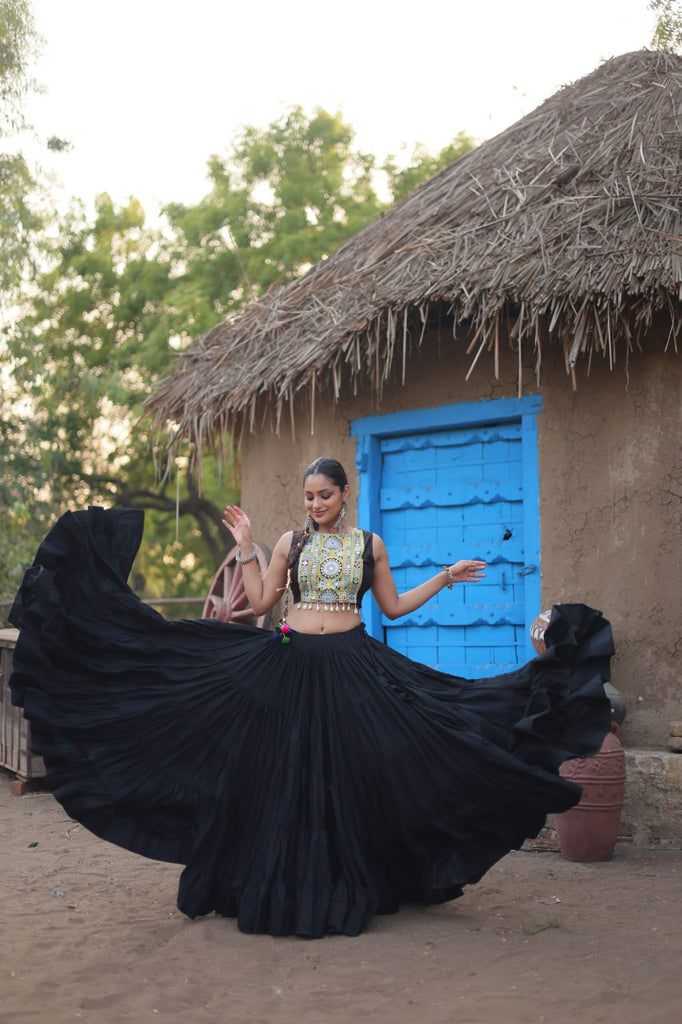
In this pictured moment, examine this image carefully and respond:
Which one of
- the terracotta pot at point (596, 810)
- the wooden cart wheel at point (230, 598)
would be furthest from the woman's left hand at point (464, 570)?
the wooden cart wheel at point (230, 598)

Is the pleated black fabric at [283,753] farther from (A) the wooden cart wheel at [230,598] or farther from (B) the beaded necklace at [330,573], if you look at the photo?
(A) the wooden cart wheel at [230,598]

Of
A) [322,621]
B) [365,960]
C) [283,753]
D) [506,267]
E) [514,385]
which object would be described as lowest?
[365,960]

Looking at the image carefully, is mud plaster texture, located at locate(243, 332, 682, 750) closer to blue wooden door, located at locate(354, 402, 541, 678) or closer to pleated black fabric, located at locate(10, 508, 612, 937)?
blue wooden door, located at locate(354, 402, 541, 678)

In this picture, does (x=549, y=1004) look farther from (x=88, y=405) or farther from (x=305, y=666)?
(x=88, y=405)

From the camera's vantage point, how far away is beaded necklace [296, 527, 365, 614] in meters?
4.16

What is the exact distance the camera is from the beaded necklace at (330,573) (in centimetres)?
416

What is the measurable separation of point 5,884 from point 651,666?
3.46 meters

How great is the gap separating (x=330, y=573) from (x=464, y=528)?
2612mm

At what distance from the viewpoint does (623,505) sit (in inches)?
230

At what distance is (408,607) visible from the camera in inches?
167

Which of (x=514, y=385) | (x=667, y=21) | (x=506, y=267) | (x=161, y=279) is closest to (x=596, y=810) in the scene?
(x=514, y=385)

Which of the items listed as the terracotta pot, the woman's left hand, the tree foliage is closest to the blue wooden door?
the terracotta pot

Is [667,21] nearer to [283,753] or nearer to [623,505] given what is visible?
[623,505]

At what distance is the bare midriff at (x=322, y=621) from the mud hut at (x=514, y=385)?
2121 millimetres
